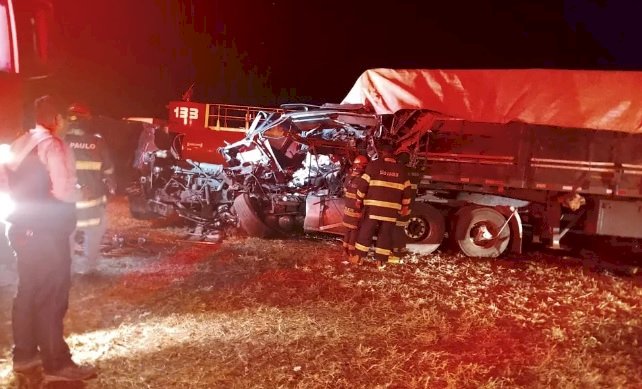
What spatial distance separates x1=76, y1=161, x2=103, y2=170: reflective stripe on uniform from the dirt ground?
1303mm

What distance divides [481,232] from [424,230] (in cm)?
88

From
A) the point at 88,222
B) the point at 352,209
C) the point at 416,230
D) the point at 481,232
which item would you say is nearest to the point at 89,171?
the point at 88,222

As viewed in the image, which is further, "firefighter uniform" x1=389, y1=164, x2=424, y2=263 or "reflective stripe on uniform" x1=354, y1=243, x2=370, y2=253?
"firefighter uniform" x1=389, y1=164, x2=424, y2=263

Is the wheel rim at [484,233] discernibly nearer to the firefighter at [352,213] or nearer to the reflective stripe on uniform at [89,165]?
the firefighter at [352,213]

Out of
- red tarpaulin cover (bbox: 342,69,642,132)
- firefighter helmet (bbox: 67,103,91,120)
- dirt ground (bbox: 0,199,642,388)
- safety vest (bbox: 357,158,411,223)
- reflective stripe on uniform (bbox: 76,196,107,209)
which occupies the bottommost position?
dirt ground (bbox: 0,199,642,388)

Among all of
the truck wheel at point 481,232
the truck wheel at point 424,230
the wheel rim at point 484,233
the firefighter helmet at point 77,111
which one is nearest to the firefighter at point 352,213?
the truck wheel at point 424,230

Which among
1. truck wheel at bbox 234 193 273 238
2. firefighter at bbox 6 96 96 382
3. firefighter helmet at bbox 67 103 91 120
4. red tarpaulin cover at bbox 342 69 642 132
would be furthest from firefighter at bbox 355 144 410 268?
firefighter at bbox 6 96 96 382

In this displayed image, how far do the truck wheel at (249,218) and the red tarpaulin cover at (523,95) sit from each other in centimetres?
266

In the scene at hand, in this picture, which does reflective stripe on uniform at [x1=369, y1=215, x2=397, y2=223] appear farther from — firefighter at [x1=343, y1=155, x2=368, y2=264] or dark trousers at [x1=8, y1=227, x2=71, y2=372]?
dark trousers at [x1=8, y1=227, x2=71, y2=372]

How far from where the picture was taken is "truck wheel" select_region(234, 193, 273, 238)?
28.7 feet

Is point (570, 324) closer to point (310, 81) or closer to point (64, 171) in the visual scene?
point (64, 171)

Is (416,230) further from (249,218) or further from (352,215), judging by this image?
(249,218)

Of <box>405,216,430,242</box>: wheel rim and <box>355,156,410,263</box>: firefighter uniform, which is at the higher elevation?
<box>355,156,410,263</box>: firefighter uniform

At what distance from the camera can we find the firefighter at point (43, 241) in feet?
11.3
